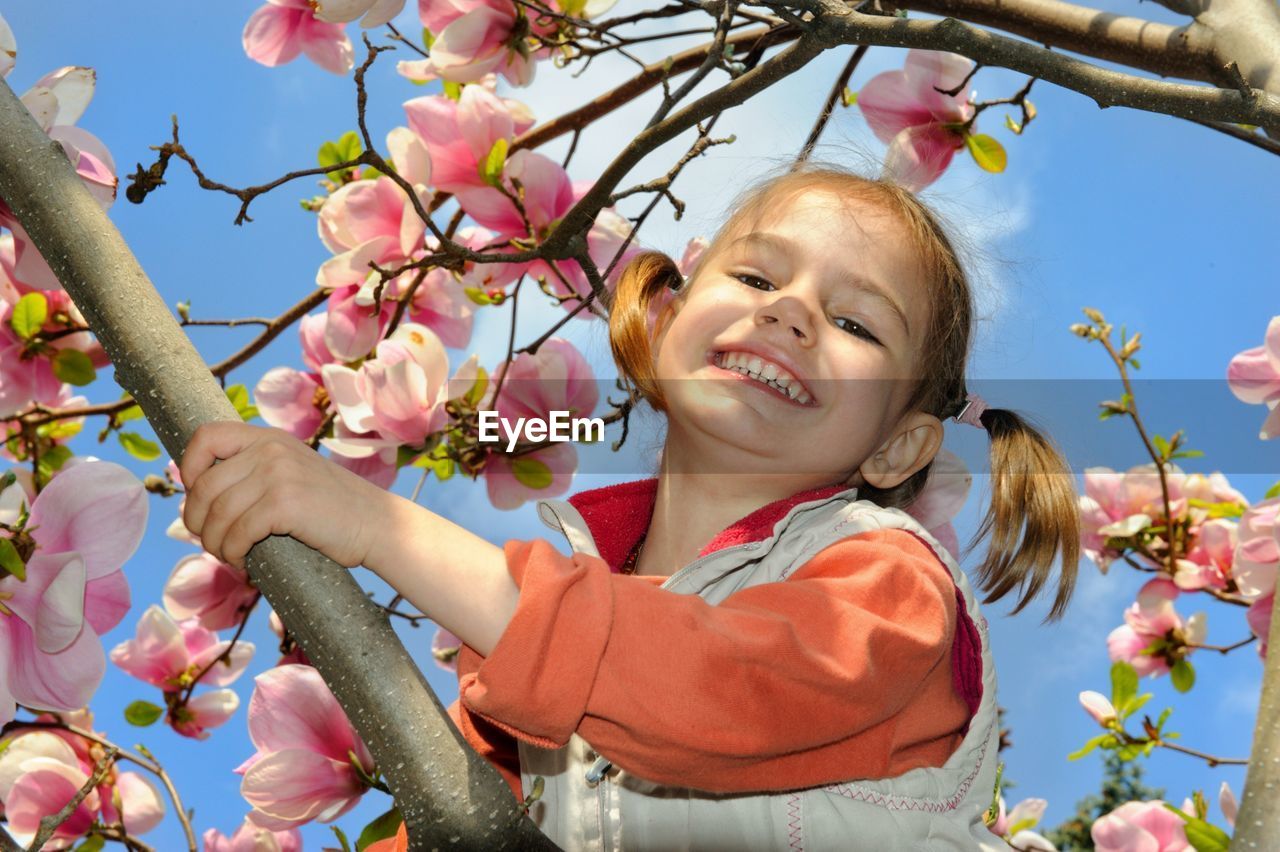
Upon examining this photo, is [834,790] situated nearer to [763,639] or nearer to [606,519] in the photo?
[763,639]

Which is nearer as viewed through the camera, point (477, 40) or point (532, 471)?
point (477, 40)

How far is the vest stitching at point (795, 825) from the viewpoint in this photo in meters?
1.03

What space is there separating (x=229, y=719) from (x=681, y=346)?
144cm

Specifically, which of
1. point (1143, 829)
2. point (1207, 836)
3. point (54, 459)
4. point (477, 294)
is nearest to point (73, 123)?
point (477, 294)

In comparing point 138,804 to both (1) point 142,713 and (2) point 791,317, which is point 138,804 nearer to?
(1) point 142,713

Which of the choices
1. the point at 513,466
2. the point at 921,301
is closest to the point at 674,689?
the point at 921,301

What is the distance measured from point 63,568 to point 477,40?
3.44ft

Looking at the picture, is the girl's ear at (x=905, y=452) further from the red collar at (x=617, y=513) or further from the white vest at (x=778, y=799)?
the white vest at (x=778, y=799)

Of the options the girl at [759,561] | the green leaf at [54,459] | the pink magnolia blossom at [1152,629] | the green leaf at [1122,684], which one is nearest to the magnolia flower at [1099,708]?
the green leaf at [1122,684]

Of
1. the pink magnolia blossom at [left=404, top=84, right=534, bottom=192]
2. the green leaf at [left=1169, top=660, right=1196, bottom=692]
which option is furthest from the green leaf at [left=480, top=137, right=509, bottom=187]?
the green leaf at [left=1169, top=660, right=1196, bottom=692]

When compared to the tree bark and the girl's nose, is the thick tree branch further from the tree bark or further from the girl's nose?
the tree bark

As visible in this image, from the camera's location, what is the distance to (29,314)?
1950mm

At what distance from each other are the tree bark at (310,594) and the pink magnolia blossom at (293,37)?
1.21 meters

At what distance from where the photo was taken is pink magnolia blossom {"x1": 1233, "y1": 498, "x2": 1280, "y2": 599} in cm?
191
